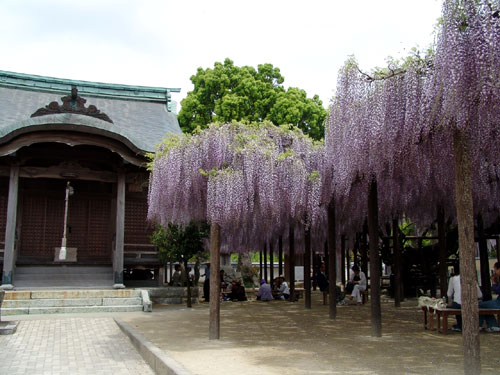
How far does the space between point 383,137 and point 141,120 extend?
50.0 feet

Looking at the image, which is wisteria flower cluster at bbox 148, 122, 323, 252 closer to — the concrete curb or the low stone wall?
the concrete curb

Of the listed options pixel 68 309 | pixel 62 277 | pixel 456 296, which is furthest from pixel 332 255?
pixel 62 277

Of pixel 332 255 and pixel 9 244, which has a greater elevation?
pixel 9 244

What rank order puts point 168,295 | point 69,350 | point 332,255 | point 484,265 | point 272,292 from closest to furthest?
1. point 69,350
2. point 332,255
3. point 484,265
4. point 168,295
5. point 272,292

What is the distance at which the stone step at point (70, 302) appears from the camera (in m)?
11.8

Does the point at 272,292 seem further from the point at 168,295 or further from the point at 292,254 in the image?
the point at 168,295

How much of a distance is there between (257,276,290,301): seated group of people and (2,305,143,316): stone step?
15.6ft

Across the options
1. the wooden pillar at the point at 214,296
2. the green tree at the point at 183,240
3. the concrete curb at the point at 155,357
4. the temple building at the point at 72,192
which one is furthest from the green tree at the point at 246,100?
the concrete curb at the point at 155,357

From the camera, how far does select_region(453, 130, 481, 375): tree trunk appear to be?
4.49 m

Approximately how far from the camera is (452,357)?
585 cm

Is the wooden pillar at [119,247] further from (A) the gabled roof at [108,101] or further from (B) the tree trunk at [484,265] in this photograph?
(B) the tree trunk at [484,265]

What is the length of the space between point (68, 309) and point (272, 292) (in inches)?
289

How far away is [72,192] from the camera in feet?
47.6

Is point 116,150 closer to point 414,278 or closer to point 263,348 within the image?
point 263,348
